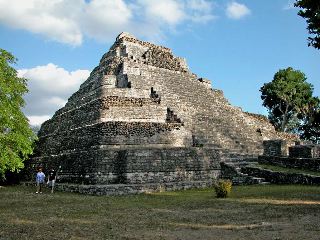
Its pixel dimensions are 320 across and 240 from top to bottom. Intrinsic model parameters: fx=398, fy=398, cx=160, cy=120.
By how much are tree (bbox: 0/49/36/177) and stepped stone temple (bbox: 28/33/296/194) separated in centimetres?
291

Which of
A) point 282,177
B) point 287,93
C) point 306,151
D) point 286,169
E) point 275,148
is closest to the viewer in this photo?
point 282,177

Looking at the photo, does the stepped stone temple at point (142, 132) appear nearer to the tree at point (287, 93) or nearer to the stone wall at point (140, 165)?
the stone wall at point (140, 165)

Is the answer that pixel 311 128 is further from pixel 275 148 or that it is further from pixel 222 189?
pixel 222 189

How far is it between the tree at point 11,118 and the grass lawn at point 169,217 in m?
2.16

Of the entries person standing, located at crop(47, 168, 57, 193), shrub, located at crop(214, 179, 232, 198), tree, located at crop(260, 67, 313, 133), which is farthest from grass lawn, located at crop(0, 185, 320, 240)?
tree, located at crop(260, 67, 313, 133)

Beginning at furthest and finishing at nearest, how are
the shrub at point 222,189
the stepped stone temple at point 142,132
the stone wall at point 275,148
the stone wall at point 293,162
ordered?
the stone wall at point 275,148, the stone wall at point 293,162, the stepped stone temple at point 142,132, the shrub at point 222,189

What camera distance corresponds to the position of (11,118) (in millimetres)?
18281

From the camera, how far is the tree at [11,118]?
16.8 metres

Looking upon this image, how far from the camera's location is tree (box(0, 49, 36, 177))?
16.8 m

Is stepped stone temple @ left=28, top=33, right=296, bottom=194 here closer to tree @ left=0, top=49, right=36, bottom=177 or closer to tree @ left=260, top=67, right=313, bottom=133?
tree @ left=0, top=49, right=36, bottom=177

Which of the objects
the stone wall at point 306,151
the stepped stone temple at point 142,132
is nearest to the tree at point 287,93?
the stepped stone temple at point 142,132

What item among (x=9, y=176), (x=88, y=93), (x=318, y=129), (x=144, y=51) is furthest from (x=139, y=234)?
(x=318, y=129)

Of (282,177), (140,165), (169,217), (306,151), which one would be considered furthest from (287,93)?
(169,217)

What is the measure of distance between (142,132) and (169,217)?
375 inches
